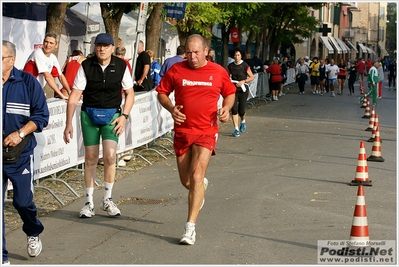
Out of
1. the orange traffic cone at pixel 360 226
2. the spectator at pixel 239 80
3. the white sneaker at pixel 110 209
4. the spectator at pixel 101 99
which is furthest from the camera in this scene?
the spectator at pixel 239 80

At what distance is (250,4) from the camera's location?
113 feet

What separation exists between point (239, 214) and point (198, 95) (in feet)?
5.80

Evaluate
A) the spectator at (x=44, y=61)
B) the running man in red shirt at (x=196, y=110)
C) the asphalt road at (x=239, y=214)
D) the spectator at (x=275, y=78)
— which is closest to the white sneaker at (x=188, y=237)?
the asphalt road at (x=239, y=214)

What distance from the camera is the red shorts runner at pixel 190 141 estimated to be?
26.4 ft

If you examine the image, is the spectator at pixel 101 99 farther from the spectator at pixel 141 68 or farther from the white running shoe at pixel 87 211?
the spectator at pixel 141 68

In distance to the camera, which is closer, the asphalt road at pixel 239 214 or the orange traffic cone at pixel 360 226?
the orange traffic cone at pixel 360 226

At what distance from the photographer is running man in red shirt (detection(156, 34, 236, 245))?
8.00 meters

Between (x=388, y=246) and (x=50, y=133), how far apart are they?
15.7 ft

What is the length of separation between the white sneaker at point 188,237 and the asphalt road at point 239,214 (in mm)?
72

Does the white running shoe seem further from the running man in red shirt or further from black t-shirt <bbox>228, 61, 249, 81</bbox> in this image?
black t-shirt <bbox>228, 61, 249, 81</bbox>

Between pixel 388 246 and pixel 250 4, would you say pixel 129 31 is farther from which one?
pixel 388 246

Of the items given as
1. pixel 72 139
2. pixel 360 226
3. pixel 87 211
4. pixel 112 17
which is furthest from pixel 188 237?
pixel 112 17

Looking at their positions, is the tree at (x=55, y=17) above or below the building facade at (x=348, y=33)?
above

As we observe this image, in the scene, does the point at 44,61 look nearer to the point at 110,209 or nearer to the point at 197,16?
the point at 110,209
